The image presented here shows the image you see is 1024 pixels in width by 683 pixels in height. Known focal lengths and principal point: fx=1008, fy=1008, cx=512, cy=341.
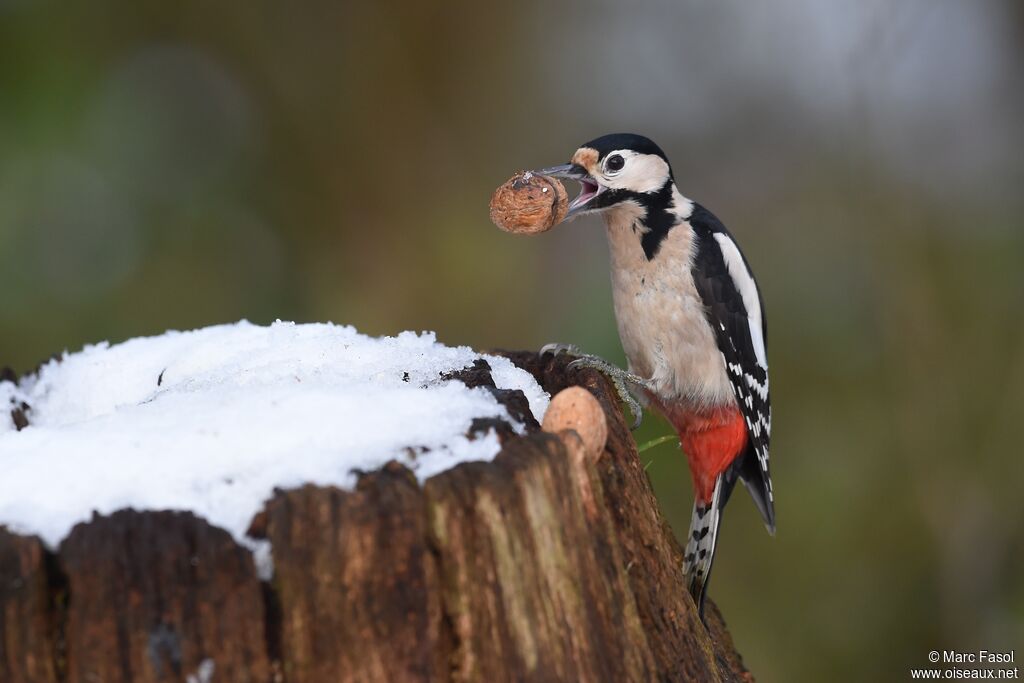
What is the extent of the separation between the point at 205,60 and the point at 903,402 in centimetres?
408

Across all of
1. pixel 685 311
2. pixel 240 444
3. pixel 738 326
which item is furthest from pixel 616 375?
pixel 240 444

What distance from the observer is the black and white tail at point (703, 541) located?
2840 millimetres

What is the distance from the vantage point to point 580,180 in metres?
3.17

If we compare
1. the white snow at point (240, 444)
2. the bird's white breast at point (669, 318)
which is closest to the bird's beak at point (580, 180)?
the bird's white breast at point (669, 318)

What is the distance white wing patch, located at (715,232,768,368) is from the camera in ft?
10.4

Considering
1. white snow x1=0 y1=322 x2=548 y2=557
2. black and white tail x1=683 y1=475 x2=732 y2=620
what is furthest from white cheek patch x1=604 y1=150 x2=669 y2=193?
white snow x1=0 y1=322 x2=548 y2=557

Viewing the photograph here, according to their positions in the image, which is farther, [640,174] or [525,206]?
[640,174]

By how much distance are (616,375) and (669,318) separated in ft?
0.85

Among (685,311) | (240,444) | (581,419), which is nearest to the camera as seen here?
(240,444)

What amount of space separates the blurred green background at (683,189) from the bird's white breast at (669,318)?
4.59 ft

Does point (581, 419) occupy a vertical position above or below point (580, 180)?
below

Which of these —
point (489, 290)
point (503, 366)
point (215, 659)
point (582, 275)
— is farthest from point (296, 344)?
point (582, 275)

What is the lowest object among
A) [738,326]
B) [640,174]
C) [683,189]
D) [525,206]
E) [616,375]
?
[616,375]

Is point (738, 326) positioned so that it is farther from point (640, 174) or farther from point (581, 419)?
point (581, 419)
